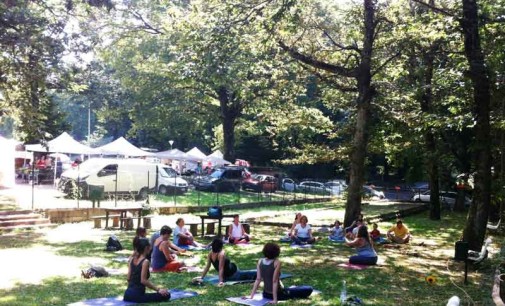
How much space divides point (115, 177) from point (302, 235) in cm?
1357

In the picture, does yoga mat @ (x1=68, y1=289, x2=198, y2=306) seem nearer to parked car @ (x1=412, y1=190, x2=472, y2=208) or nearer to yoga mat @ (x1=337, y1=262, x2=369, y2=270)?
yoga mat @ (x1=337, y1=262, x2=369, y2=270)

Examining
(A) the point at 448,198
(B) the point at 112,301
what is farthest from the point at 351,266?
(A) the point at 448,198

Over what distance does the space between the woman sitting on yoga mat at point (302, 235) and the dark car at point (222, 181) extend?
1768cm

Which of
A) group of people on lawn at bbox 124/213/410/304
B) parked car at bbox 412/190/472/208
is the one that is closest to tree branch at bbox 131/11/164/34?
group of people on lawn at bbox 124/213/410/304

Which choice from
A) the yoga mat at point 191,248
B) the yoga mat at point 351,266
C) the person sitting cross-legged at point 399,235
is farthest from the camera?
the person sitting cross-legged at point 399,235

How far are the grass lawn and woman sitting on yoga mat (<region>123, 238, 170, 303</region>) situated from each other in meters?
0.43

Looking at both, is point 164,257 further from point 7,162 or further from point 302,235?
point 7,162

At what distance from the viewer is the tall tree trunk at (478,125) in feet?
41.3

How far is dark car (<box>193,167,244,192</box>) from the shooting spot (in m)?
34.9

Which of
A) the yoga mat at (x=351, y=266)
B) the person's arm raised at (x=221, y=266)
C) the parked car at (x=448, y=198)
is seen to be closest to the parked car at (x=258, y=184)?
the parked car at (x=448, y=198)

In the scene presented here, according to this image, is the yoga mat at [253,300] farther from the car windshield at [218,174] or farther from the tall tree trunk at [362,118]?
the car windshield at [218,174]

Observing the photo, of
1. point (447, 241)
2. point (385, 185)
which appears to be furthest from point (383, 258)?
A: point (385, 185)

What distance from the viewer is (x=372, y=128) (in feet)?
69.9

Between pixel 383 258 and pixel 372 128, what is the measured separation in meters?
8.11
